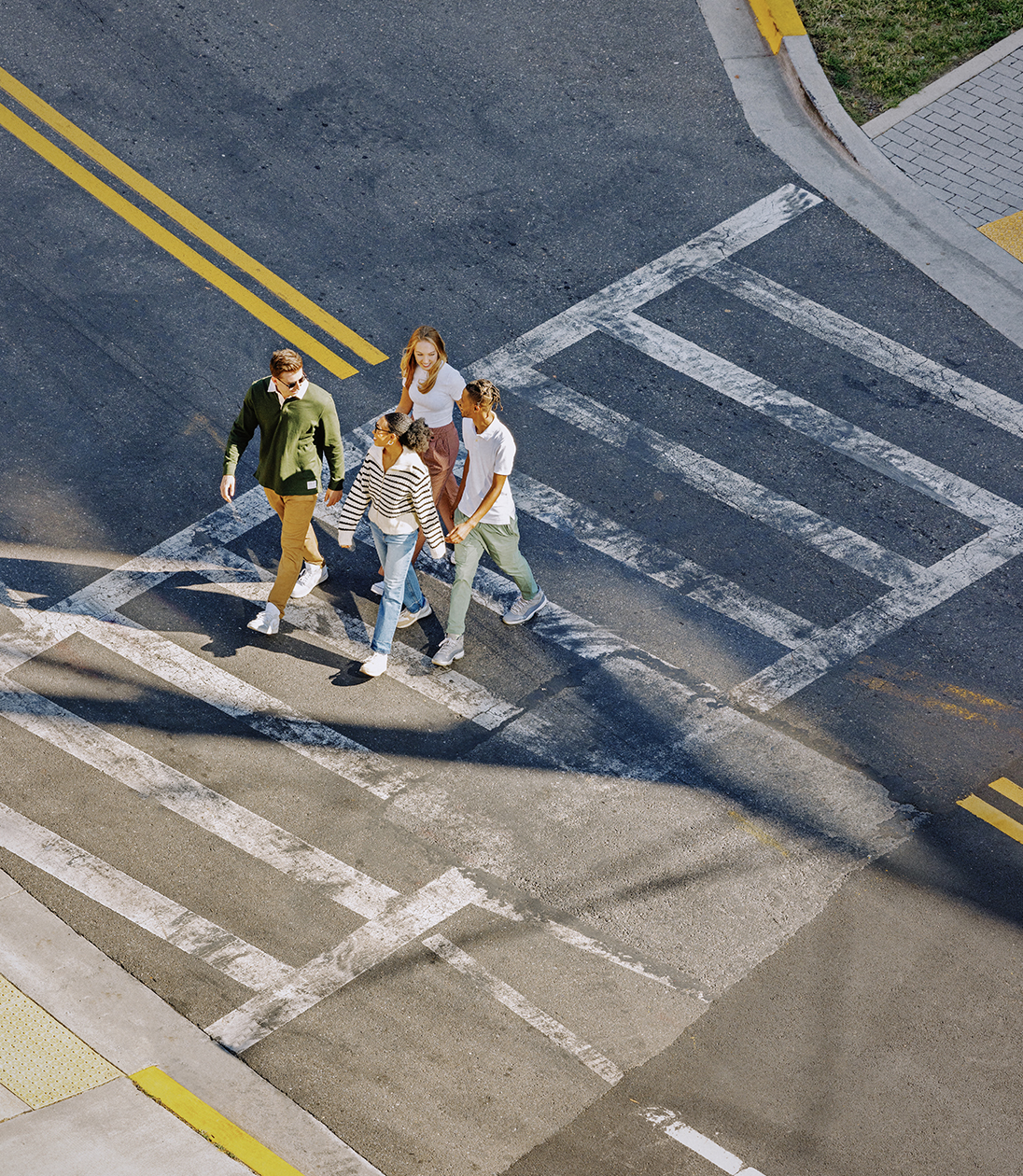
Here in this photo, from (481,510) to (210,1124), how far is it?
370 centimetres

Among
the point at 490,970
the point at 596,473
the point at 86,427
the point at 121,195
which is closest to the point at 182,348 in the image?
the point at 86,427

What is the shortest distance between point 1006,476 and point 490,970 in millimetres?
5343

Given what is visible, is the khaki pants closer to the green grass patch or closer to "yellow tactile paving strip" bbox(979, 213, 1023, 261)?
"yellow tactile paving strip" bbox(979, 213, 1023, 261)

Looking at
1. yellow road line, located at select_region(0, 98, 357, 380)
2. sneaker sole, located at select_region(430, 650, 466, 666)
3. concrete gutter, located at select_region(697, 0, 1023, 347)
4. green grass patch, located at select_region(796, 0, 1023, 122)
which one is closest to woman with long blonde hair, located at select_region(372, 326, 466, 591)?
sneaker sole, located at select_region(430, 650, 466, 666)

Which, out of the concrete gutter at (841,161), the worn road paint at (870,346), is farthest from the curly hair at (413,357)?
the concrete gutter at (841,161)

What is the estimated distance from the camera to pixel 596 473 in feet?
33.7

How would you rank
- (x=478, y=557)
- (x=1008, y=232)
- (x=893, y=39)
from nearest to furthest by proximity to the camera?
1. (x=478, y=557)
2. (x=1008, y=232)
3. (x=893, y=39)

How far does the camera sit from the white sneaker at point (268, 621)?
9.15 m

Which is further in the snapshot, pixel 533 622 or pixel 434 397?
pixel 533 622

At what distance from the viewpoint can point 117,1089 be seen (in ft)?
22.0

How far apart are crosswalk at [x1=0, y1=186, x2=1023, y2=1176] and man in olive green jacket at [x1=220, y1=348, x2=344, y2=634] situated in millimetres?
468

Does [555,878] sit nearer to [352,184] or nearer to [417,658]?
[417,658]

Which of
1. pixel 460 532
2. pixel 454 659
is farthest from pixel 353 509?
pixel 454 659

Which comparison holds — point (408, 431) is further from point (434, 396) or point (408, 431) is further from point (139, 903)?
point (139, 903)
